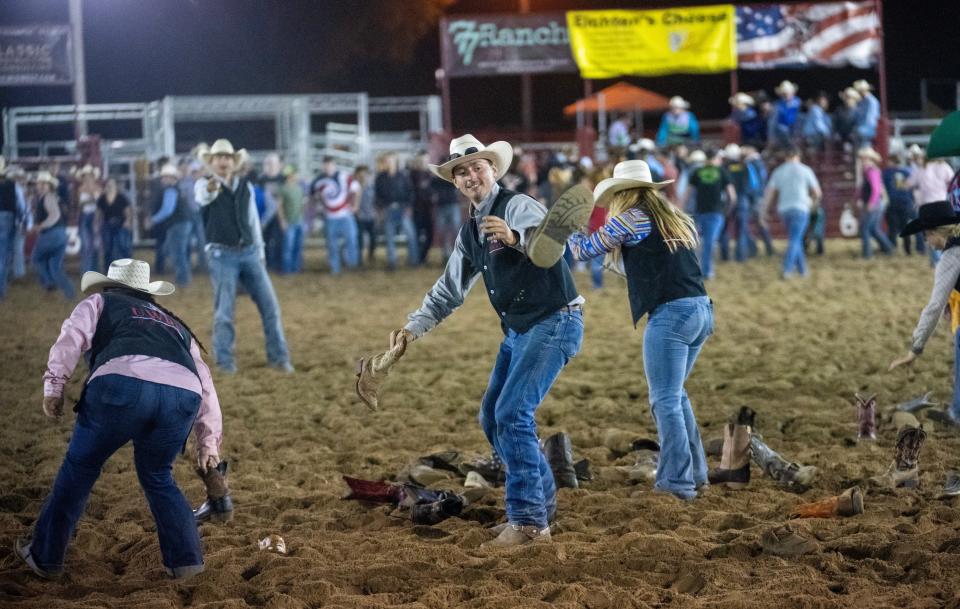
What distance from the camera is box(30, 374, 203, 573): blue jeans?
4.90 metres

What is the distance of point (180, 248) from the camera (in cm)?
1848

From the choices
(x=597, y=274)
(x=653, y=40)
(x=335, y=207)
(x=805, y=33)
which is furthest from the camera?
(x=805, y=33)

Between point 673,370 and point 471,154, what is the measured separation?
1609mm

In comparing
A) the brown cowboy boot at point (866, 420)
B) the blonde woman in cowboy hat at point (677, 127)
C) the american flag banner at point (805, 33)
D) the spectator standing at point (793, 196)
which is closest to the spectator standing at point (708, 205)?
the spectator standing at point (793, 196)

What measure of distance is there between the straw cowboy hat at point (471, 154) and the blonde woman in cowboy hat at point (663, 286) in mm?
563

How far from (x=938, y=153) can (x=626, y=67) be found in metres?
15.9

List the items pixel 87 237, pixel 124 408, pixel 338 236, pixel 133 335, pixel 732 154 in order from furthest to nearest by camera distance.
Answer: pixel 732 154, pixel 338 236, pixel 87 237, pixel 133 335, pixel 124 408

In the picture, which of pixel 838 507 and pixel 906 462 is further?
pixel 906 462

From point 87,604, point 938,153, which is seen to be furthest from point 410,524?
point 938,153

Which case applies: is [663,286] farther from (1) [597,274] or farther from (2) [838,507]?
(1) [597,274]

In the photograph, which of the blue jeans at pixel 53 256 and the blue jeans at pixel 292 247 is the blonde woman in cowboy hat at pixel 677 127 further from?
the blue jeans at pixel 53 256

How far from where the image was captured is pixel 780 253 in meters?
21.9

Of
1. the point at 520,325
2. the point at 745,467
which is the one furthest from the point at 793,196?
the point at 520,325

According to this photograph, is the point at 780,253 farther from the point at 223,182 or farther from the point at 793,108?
the point at 223,182
